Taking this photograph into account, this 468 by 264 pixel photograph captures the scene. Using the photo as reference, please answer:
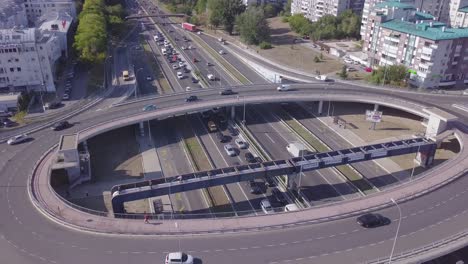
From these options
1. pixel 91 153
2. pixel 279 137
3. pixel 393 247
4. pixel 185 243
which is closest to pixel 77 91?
pixel 91 153

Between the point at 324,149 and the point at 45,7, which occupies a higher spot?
the point at 45,7

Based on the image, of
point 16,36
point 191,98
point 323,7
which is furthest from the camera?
point 323,7

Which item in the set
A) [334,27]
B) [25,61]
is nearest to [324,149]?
[25,61]

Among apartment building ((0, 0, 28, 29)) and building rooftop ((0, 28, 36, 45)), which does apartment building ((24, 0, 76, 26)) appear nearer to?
apartment building ((0, 0, 28, 29))

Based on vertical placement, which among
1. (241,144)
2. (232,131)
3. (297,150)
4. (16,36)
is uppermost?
(16,36)

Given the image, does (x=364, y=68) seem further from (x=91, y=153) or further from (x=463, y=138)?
(x=91, y=153)

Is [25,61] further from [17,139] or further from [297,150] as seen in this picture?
[297,150]
